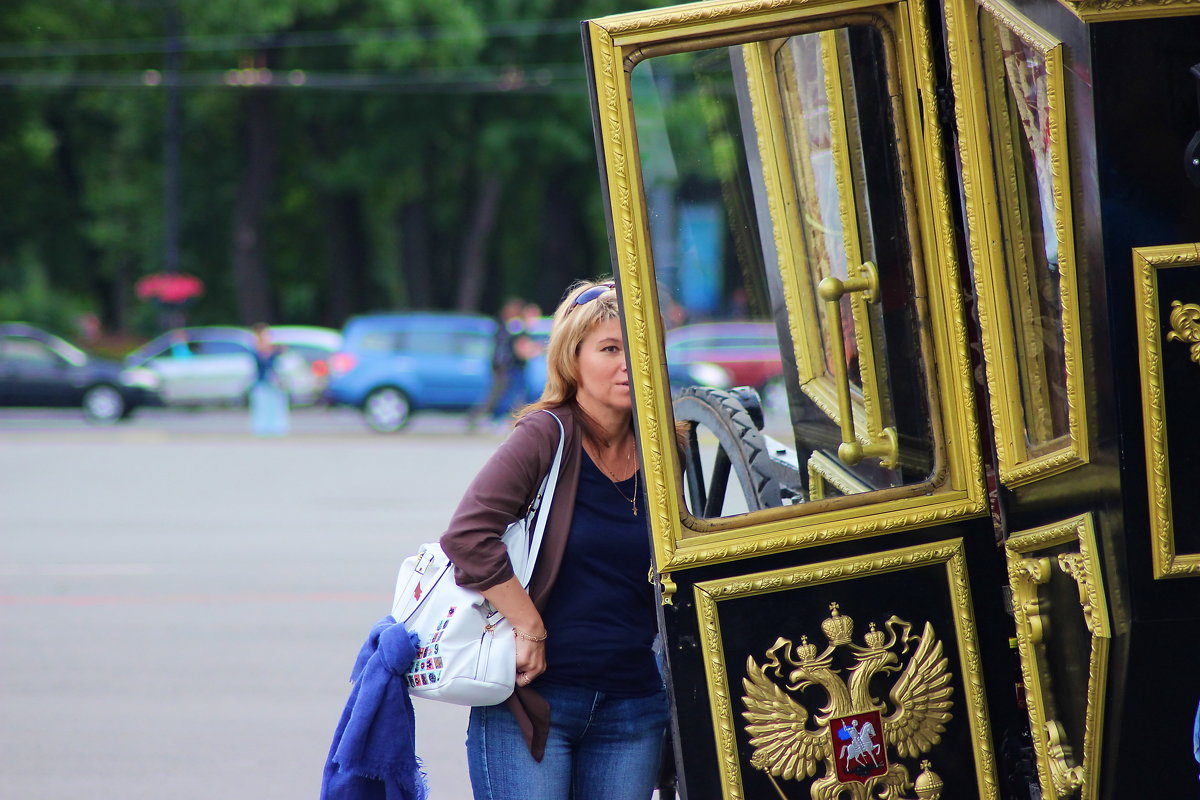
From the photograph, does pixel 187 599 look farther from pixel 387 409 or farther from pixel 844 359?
pixel 387 409

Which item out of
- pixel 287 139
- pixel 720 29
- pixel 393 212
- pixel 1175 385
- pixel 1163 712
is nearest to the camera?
pixel 1175 385

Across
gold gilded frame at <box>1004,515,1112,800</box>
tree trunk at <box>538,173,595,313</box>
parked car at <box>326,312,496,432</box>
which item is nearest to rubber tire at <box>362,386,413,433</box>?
parked car at <box>326,312,496,432</box>

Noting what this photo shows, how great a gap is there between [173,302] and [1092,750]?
91.0ft

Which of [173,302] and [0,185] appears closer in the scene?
[173,302]

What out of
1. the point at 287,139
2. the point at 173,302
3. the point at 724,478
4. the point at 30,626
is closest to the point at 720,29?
the point at 724,478

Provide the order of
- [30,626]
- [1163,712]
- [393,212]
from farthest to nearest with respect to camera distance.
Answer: [393,212], [30,626], [1163,712]

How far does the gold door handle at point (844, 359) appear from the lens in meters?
2.93

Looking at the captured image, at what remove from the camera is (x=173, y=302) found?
1117 inches

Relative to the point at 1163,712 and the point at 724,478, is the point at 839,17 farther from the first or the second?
the point at 1163,712

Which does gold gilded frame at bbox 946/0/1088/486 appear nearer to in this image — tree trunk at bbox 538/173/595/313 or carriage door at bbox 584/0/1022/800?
carriage door at bbox 584/0/1022/800

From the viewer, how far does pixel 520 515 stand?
2.81 meters

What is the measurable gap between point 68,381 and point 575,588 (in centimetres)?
2122

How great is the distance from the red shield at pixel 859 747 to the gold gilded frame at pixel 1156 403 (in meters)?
0.70

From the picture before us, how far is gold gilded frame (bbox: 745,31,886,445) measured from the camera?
3.05 m
